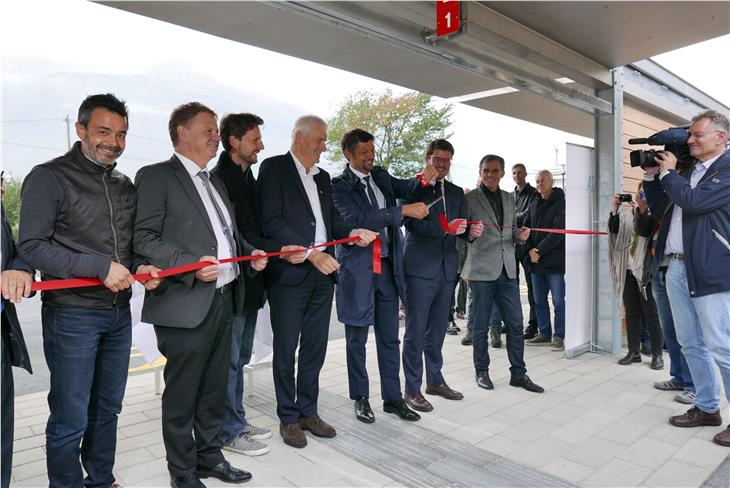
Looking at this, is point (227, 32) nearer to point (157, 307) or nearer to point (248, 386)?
point (157, 307)

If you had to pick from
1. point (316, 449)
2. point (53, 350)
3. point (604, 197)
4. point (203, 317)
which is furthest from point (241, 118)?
point (604, 197)

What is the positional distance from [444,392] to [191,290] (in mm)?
2392

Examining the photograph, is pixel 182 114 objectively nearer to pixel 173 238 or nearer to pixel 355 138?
pixel 173 238

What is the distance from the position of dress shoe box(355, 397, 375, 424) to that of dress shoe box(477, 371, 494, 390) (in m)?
1.18

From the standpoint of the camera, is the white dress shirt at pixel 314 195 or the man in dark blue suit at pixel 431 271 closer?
the white dress shirt at pixel 314 195

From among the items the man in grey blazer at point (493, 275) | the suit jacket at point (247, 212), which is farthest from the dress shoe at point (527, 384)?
the suit jacket at point (247, 212)

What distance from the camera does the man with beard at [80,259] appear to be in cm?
213

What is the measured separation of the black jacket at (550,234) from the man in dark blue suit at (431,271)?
2.12m

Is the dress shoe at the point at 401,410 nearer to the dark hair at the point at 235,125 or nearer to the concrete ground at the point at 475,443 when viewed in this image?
the concrete ground at the point at 475,443

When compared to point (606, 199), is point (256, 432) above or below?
below

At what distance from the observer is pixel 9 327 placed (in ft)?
6.80

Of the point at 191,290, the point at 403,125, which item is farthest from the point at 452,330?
the point at 403,125

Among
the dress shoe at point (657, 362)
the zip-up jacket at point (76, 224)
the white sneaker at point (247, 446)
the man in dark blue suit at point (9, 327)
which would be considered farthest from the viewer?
the dress shoe at point (657, 362)

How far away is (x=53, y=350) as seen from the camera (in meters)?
2.21
